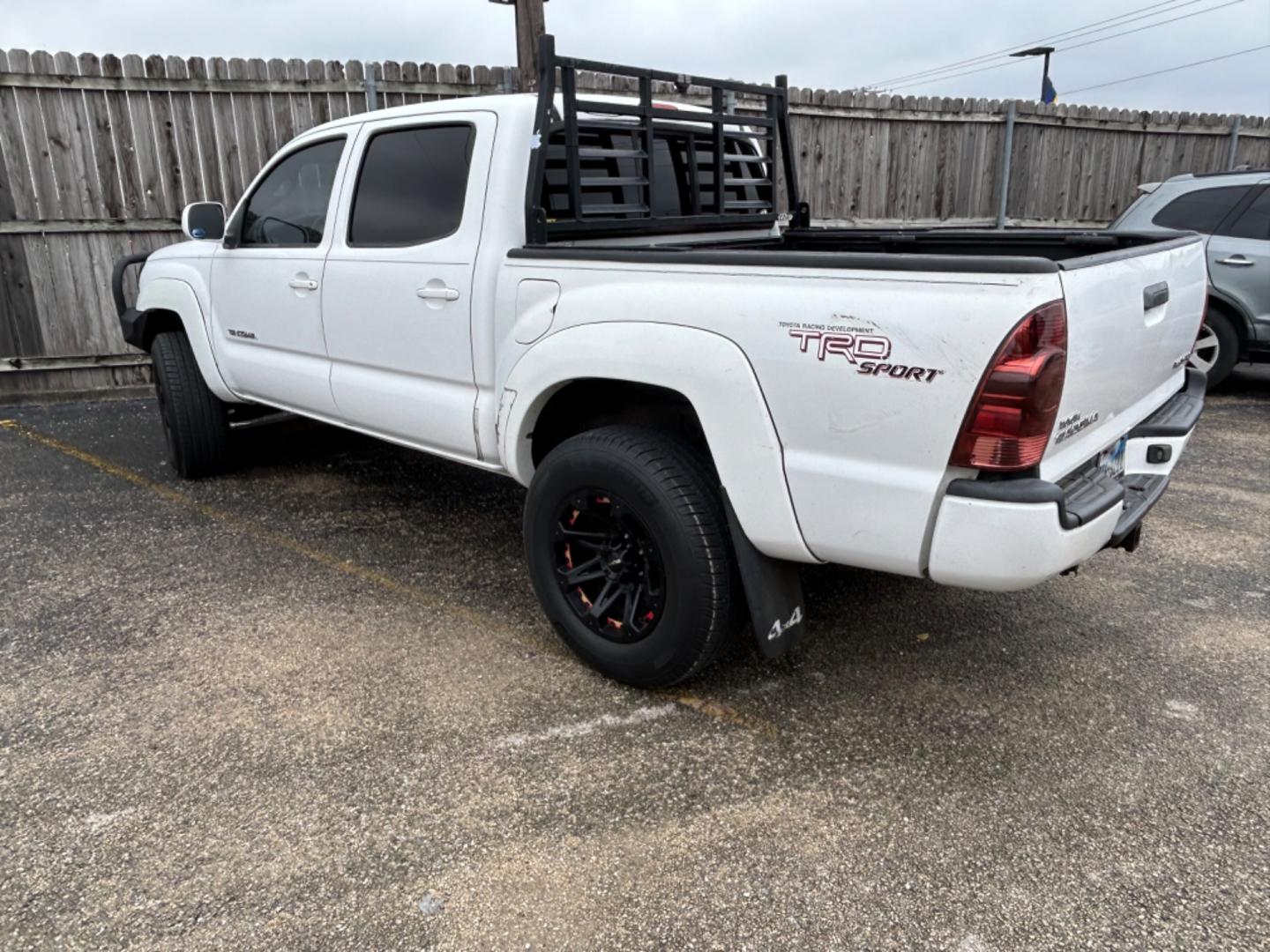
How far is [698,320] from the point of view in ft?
9.08

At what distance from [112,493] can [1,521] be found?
1.90ft

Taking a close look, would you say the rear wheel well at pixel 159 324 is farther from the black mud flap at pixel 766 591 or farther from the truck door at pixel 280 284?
the black mud flap at pixel 766 591

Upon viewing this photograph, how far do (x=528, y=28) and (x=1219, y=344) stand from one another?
19.5 ft

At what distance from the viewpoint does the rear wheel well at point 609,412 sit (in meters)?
3.17

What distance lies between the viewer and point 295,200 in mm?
4562

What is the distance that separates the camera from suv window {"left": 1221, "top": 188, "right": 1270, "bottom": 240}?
7.11 m

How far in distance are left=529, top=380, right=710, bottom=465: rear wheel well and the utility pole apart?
491cm

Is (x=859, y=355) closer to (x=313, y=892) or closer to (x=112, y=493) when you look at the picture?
(x=313, y=892)

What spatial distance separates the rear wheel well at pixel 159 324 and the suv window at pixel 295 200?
106 centimetres

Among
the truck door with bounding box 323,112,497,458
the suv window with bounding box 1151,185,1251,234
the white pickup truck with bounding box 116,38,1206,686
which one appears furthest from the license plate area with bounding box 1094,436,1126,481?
the suv window with bounding box 1151,185,1251,234

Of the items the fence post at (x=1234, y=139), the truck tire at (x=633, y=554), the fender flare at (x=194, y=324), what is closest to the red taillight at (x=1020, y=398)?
the truck tire at (x=633, y=554)

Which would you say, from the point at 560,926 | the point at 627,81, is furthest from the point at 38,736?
the point at 627,81

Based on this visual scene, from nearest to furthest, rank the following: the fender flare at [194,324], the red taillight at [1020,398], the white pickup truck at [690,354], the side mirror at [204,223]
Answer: the red taillight at [1020,398], the white pickup truck at [690,354], the side mirror at [204,223], the fender flare at [194,324]

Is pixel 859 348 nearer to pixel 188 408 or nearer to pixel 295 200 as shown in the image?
pixel 295 200
